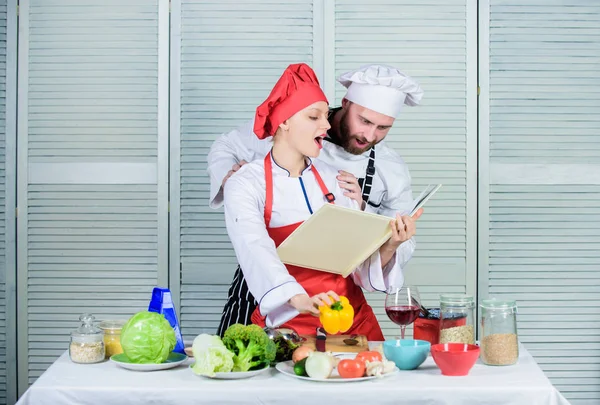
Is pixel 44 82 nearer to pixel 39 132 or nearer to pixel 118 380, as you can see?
pixel 39 132

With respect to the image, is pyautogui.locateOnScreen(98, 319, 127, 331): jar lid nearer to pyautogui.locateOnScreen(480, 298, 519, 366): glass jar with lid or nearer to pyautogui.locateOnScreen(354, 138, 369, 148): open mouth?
pyautogui.locateOnScreen(480, 298, 519, 366): glass jar with lid

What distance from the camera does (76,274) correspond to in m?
3.79

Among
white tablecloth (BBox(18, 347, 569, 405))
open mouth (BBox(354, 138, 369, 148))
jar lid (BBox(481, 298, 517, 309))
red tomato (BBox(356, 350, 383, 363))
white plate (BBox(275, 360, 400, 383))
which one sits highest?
open mouth (BBox(354, 138, 369, 148))

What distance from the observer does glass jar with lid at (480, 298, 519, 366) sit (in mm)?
2018

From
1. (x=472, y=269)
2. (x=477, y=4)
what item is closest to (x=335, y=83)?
(x=477, y=4)

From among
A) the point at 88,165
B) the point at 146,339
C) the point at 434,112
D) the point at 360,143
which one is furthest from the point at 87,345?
the point at 434,112

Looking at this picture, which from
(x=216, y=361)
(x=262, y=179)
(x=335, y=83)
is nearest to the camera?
(x=216, y=361)

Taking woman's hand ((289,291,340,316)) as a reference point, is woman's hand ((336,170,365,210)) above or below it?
above

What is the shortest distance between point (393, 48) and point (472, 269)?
1079mm

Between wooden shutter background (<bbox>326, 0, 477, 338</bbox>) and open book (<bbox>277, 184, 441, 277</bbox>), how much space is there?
4.45 ft

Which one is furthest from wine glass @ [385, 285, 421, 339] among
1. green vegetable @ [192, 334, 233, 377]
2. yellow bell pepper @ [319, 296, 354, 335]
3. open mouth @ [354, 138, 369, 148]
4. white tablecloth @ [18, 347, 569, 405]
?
open mouth @ [354, 138, 369, 148]

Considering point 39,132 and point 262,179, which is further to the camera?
point 39,132

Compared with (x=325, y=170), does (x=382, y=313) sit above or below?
below

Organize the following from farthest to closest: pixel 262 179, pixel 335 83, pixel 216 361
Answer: pixel 335 83 → pixel 262 179 → pixel 216 361
